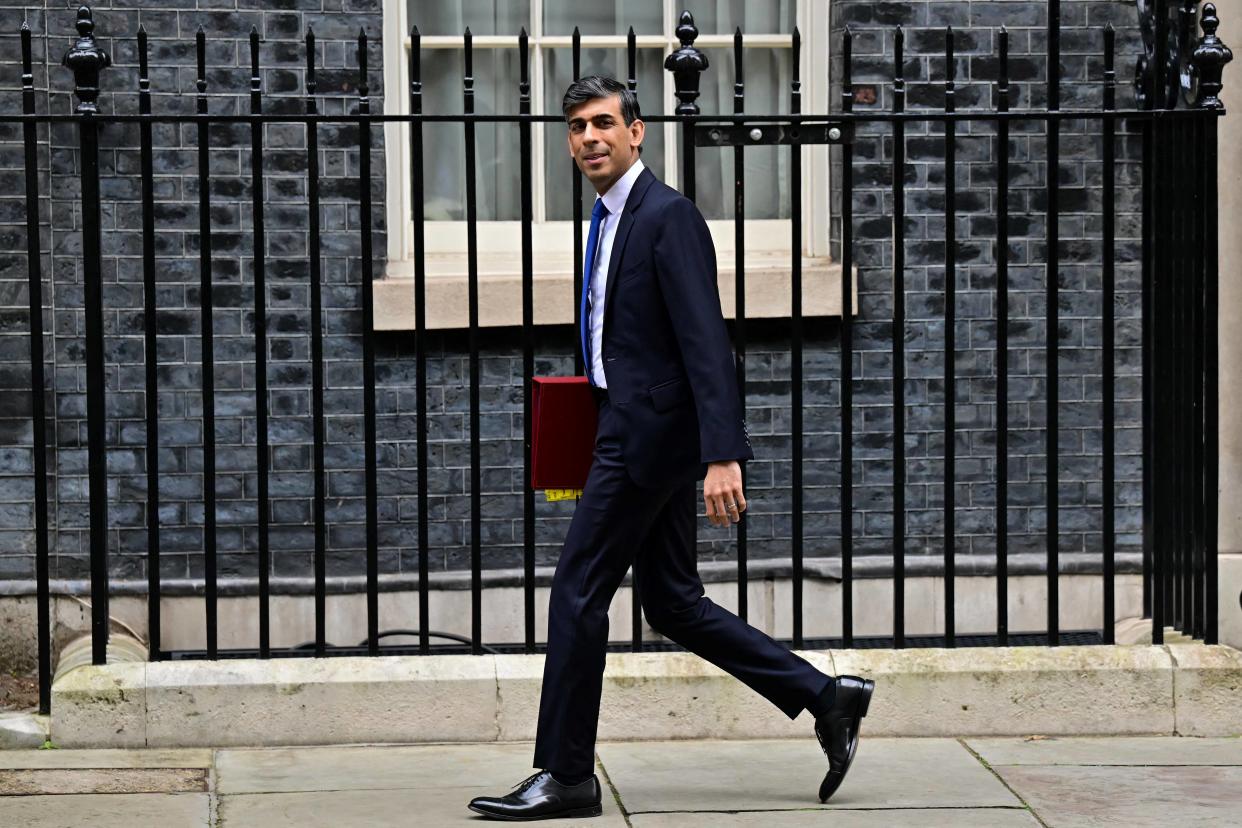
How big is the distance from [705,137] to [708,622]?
61.8 inches

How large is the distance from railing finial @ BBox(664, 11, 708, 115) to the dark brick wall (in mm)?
1834

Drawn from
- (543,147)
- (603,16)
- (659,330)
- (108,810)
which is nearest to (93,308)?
(108,810)

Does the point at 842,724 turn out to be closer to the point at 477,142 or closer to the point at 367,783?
the point at 367,783

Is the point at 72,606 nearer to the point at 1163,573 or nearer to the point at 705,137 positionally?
the point at 705,137

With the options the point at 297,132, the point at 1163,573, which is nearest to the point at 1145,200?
the point at 1163,573

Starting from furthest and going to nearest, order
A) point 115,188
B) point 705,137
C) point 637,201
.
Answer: point 115,188
point 705,137
point 637,201

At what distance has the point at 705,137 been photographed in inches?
224

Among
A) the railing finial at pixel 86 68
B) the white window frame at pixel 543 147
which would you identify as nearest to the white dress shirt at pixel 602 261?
the railing finial at pixel 86 68

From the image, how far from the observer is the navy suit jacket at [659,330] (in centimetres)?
467

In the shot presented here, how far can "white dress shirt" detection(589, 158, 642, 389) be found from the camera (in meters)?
4.82

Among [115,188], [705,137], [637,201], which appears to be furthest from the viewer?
[115,188]

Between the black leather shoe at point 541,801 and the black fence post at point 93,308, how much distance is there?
1467mm

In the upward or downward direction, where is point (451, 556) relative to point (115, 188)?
downward

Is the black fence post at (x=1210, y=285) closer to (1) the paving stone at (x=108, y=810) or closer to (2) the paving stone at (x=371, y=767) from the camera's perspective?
(2) the paving stone at (x=371, y=767)
